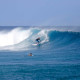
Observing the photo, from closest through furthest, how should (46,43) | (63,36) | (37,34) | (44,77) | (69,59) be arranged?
1. (44,77)
2. (69,59)
3. (46,43)
4. (63,36)
5. (37,34)

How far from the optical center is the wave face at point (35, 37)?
32.5 m

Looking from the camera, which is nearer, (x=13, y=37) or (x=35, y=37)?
(x=35, y=37)

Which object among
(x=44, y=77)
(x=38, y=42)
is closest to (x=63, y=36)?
(x=38, y=42)

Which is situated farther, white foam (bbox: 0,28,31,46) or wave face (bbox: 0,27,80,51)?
white foam (bbox: 0,28,31,46)

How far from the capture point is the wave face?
32.5 m

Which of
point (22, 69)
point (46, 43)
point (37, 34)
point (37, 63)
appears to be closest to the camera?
point (22, 69)

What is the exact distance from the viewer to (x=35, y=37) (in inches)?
1564

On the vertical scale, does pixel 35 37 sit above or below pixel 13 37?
below

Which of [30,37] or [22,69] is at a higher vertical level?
[30,37]

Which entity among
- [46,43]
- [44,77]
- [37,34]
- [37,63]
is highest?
[37,34]

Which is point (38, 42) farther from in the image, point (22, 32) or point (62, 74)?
point (62, 74)

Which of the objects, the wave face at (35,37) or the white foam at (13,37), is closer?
the wave face at (35,37)

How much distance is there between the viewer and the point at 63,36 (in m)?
38.1

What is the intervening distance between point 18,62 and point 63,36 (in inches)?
684
